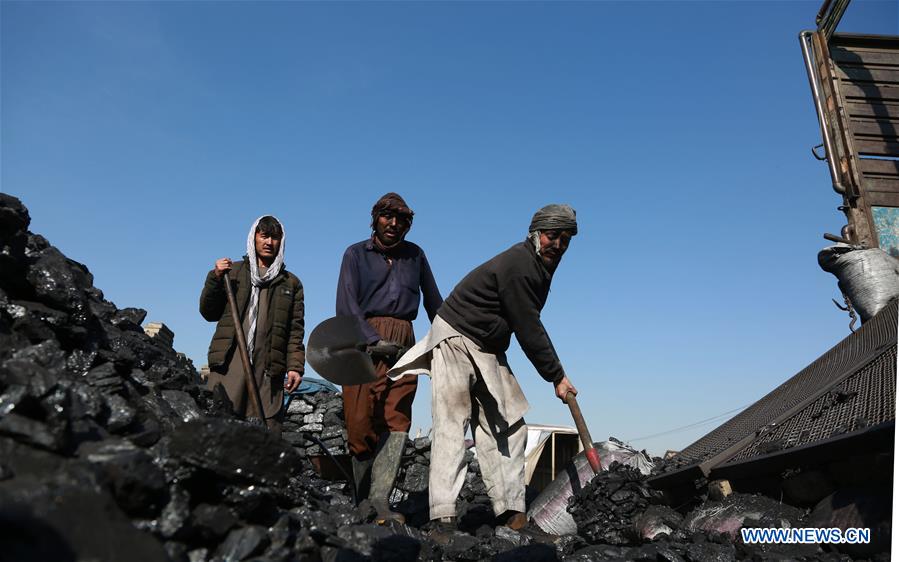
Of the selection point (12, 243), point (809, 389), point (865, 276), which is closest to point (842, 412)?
point (809, 389)

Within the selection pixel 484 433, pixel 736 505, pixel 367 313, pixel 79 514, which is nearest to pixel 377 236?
pixel 367 313

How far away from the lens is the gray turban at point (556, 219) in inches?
172

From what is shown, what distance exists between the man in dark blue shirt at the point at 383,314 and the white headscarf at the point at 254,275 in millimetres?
469

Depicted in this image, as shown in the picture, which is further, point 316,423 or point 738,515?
point 316,423

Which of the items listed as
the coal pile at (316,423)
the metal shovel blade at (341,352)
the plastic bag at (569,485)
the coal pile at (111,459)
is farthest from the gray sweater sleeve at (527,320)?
the coal pile at (316,423)

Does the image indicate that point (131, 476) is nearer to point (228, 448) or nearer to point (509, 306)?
point (228, 448)

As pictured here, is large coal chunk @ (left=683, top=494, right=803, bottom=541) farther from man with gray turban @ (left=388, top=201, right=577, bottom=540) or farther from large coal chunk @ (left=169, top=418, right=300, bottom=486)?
large coal chunk @ (left=169, top=418, right=300, bottom=486)

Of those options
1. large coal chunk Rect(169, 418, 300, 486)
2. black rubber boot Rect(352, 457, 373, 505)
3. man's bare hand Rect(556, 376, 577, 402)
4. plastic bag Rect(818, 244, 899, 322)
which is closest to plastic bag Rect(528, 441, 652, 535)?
man's bare hand Rect(556, 376, 577, 402)

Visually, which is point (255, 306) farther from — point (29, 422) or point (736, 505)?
point (736, 505)

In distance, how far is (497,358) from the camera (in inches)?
178

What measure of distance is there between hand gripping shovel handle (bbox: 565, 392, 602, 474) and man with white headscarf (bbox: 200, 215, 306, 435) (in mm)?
1925

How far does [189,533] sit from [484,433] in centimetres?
250

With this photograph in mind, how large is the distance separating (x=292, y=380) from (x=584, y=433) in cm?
210

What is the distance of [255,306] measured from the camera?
483 cm
